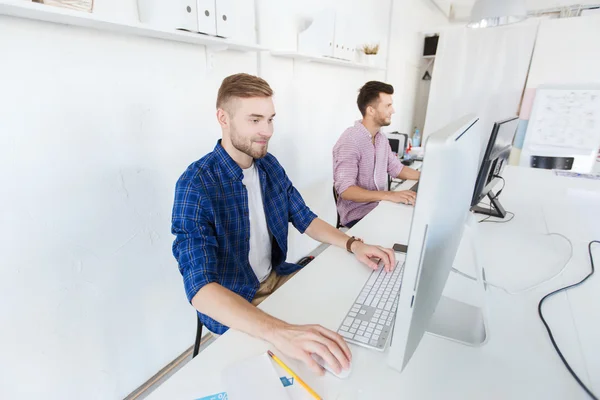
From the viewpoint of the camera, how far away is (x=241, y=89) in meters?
1.11

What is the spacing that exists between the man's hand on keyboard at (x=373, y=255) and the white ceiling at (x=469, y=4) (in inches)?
176

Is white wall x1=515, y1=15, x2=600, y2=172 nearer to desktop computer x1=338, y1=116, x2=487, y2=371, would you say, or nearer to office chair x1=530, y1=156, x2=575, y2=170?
office chair x1=530, y1=156, x2=575, y2=170

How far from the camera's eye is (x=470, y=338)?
0.74 meters

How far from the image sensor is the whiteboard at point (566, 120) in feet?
8.72

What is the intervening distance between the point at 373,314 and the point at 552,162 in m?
2.91

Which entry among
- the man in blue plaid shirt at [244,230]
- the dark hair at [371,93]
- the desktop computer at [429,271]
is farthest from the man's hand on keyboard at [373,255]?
the dark hair at [371,93]

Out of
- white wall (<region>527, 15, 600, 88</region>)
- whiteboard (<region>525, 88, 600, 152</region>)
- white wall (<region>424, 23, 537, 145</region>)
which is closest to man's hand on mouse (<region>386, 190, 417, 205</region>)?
whiteboard (<region>525, 88, 600, 152</region>)

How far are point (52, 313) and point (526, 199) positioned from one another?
2327mm

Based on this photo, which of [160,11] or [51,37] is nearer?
[51,37]

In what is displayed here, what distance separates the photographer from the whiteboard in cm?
266

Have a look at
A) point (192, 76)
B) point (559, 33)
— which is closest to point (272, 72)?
point (192, 76)

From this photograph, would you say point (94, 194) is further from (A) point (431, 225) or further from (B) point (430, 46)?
(B) point (430, 46)

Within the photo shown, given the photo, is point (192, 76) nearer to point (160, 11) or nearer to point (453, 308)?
point (160, 11)

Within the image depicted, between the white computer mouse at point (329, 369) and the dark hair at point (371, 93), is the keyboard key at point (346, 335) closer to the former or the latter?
the white computer mouse at point (329, 369)
